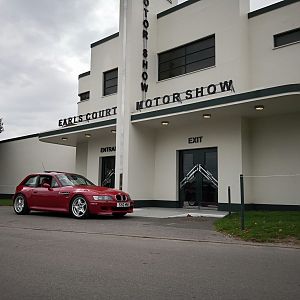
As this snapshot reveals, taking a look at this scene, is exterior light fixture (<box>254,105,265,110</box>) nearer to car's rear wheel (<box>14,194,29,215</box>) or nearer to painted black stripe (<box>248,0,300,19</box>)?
painted black stripe (<box>248,0,300,19</box>)

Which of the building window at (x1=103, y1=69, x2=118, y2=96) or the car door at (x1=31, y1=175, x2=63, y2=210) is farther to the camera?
the building window at (x1=103, y1=69, x2=118, y2=96)

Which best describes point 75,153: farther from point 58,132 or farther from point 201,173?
point 201,173

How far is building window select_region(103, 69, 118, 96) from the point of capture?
21.7m

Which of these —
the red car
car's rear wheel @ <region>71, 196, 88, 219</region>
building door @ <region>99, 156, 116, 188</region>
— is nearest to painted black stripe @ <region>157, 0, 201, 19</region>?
building door @ <region>99, 156, 116, 188</region>

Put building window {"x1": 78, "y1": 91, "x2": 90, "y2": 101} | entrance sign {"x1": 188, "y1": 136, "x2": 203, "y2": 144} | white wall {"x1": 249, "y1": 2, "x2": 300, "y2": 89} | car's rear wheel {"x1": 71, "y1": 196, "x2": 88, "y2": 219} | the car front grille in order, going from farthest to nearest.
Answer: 1. building window {"x1": 78, "y1": 91, "x2": 90, "y2": 101}
2. entrance sign {"x1": 188, "y1": 136, "x2": 203, "y2": 144}
3. white wall {"x1": 249, "y1": 2, "x2": 300, "y2": 89}
4. the car front grille
5. car's rear wheel {"x1": 71, "y1": 196, "x2": 88, "y2": 219}

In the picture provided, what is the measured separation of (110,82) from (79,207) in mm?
11033

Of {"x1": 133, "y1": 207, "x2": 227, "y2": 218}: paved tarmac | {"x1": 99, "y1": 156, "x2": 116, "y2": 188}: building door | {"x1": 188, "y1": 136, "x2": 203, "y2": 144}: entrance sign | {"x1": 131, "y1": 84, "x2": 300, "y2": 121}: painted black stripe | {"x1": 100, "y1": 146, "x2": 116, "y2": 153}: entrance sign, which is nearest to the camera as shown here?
{"x1": 131, "y1": 84, "x2": 300, "y2": 121}: painted black stripe

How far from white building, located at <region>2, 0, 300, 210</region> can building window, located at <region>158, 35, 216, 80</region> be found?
51mm

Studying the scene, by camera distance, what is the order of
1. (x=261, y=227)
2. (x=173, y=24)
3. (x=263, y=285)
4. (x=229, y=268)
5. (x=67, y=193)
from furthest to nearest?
(x=173, y=24)
(x=67, y=193)
(x=261, y=227)
(x=229, y=268)
(x=263, y=285)

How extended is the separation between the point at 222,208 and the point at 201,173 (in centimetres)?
198

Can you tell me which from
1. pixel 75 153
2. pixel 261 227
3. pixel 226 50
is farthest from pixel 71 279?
pixel 75 153

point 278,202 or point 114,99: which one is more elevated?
point 114,99

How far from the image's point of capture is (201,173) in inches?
674

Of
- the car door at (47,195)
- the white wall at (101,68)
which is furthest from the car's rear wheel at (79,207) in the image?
the white wall at (101,68)
